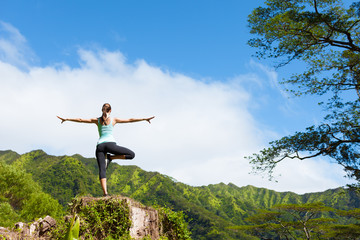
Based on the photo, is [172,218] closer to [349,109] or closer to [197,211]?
[349,109]

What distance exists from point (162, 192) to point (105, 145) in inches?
4691

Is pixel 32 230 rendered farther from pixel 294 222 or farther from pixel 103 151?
pixel 294 222

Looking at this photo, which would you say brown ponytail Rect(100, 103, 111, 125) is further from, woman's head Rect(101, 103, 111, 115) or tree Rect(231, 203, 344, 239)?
tree Rect(231, 203, 344, 239)

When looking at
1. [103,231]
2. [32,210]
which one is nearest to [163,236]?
[103,231]

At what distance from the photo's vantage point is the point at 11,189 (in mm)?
31594

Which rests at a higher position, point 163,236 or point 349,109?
point 349,109

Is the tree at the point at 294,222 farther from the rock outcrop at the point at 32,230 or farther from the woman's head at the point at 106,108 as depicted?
the rock outcrop at the point at 32,230

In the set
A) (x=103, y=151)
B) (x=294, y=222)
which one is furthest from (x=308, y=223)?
(x=103, y=151)

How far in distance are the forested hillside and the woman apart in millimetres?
61497

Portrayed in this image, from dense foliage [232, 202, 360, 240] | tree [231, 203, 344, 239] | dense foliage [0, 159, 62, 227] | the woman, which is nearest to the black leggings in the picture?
the woman

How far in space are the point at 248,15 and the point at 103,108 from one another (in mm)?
10861

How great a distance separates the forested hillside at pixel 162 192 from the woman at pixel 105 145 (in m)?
61.5

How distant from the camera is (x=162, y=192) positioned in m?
120

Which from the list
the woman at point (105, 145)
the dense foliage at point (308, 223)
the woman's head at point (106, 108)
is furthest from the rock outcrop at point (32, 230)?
the dense foliage at point (308, 223)
